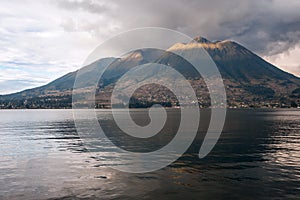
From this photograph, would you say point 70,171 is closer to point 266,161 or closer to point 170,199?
point 170,199

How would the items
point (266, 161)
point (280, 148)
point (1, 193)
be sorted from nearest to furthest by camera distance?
point (1, 193), point (266, 161), point (280, 148)

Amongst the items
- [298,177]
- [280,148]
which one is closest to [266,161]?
[298,177]

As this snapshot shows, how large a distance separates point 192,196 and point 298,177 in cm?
1641

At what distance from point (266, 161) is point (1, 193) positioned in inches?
1546

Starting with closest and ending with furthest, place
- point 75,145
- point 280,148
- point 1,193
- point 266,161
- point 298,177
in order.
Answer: point 1,193 → point 298,177 → point 266,161 → point 280,148 → point 75,145

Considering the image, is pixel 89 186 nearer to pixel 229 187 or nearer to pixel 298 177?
pixel 229 187

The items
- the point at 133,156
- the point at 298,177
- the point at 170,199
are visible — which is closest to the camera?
the point at 170,199

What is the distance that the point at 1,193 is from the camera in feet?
105

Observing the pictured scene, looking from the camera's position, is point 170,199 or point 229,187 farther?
point 229,187

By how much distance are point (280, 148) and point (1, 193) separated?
53.8 meters

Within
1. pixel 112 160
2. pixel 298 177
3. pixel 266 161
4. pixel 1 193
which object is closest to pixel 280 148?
pixel 266 161

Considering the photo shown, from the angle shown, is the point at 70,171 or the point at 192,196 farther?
the point at 70,171

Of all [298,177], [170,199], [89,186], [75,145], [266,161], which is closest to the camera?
[170,199]

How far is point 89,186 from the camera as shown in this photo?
34656 mm
